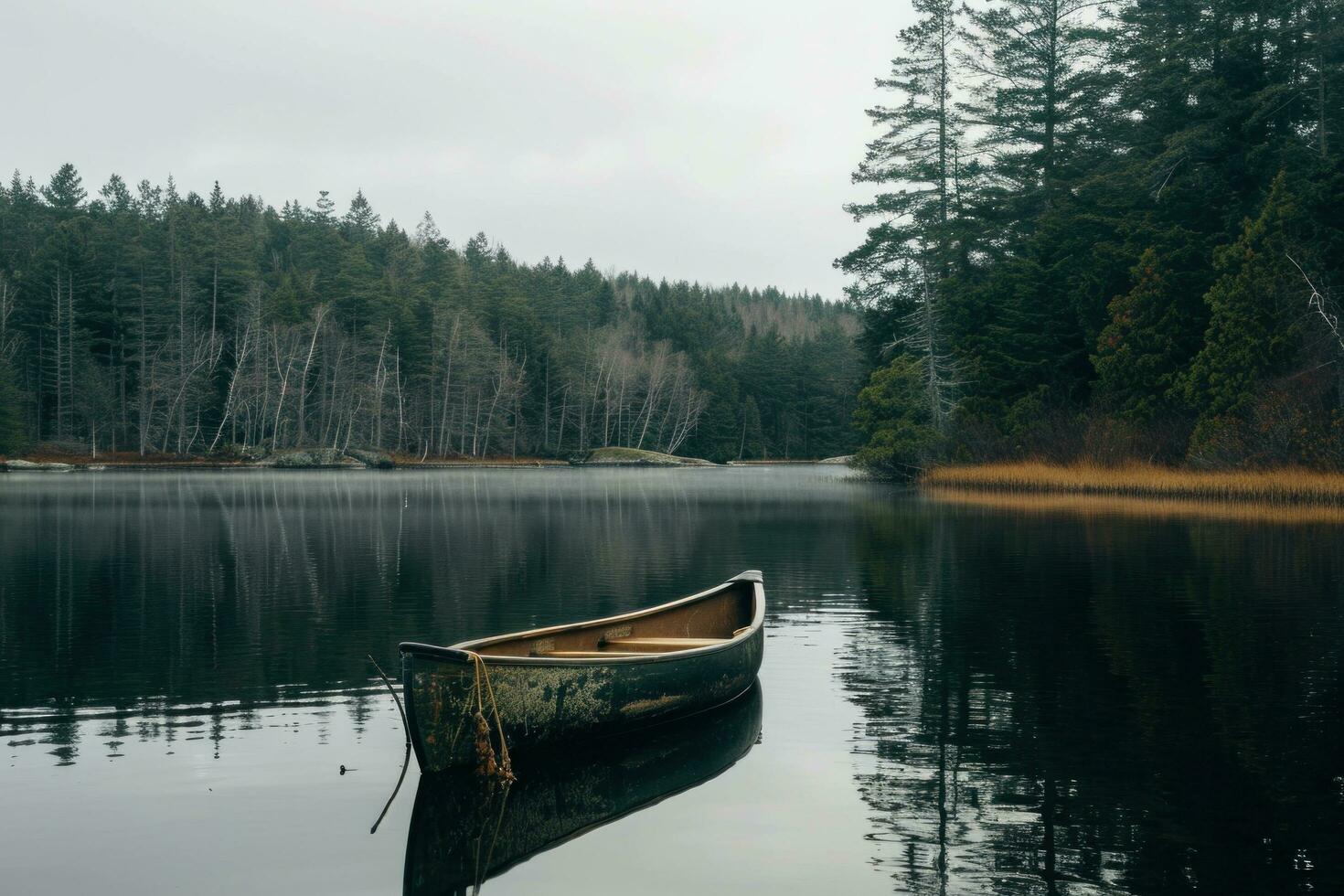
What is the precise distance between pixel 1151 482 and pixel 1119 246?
43.8ft

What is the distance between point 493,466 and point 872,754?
103 m

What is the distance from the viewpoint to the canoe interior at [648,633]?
38.1ft

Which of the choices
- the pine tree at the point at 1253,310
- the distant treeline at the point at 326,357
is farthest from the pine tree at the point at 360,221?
the pine tree at the point at 1253,310

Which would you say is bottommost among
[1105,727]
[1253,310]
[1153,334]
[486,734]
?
[1105,727]

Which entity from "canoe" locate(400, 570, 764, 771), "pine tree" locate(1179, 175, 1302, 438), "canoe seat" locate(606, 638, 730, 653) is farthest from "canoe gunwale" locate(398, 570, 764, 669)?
"pine tree" locate(1179, 175, 1302, 438)

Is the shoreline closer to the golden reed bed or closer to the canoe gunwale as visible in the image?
the golden reed bed

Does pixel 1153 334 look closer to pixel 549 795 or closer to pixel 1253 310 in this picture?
pixel 1253 310

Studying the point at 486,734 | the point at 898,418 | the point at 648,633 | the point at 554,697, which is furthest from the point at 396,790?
the point at 898,418

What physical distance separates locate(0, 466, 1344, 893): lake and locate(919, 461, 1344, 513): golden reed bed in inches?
481

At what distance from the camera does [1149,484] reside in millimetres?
44625

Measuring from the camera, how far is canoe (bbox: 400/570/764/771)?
974cm

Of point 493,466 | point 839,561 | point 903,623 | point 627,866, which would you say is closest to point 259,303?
point 493,466

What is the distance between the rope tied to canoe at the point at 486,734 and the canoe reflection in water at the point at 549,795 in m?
0.10

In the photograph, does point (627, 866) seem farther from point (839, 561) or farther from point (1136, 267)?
point (1136, 267)
